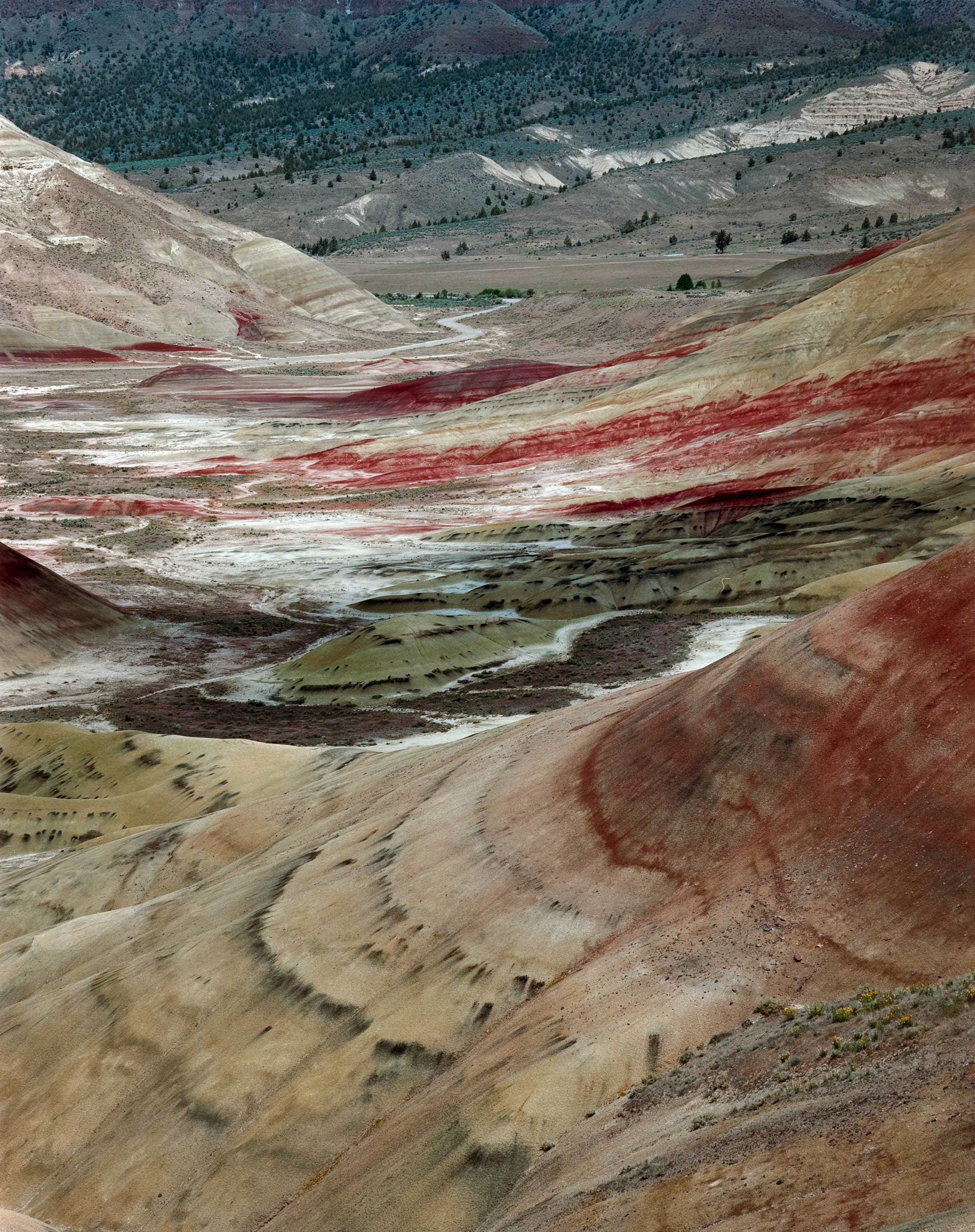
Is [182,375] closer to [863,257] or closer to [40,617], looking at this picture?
[863,257]

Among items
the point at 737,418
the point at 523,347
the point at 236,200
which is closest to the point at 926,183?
the point at 523,347

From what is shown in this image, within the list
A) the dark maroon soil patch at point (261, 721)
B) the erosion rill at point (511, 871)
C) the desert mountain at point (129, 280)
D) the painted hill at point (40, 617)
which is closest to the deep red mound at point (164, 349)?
the desert mountain at point (129, 280)

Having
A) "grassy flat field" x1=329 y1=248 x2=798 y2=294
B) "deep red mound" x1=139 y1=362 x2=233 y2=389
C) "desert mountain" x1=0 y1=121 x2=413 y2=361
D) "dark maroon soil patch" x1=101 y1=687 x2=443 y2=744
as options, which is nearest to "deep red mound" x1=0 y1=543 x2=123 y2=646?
"dark maroon soil patch" x1=101 y1=687 x2=443 y2=744

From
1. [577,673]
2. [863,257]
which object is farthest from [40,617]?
[863,257]

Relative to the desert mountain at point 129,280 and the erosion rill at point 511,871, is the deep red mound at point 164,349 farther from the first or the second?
the erosion rill at point 511,871

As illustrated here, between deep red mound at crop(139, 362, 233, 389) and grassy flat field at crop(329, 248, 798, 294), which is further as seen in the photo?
grassy flat field at crop(329, 248, 798, 294)

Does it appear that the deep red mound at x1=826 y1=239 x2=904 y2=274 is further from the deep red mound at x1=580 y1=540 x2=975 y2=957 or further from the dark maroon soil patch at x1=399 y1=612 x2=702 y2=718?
the deep red mound at x1=580 y1=540 x2=975 y2=957
